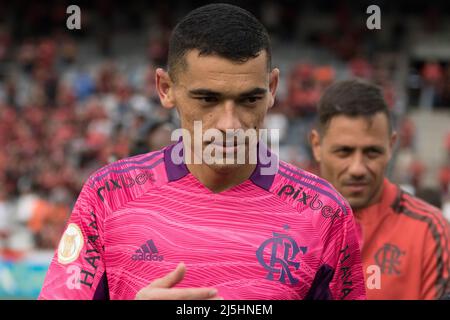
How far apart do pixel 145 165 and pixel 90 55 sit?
17.0 metres

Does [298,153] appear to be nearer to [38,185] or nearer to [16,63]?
[38,185]

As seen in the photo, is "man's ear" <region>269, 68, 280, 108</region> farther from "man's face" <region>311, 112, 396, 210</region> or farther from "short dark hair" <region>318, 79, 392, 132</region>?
"short dark hair" <region>318, 79, 392, 132</region>

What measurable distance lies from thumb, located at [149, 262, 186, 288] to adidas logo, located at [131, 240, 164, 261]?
0.23 m

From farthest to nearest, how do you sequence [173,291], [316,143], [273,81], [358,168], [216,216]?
[316,143]
[358,168]
[273,81]
[216,216]
[173,291]

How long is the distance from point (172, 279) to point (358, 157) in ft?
6.05

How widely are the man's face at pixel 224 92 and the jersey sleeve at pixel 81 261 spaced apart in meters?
0.41

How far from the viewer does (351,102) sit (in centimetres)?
415

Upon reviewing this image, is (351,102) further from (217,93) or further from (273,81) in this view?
(217,93)

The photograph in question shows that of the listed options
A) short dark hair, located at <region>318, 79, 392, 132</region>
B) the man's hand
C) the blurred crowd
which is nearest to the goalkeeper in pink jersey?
the man's hand

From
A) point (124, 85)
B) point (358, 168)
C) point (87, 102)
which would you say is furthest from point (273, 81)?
point (124, 85)

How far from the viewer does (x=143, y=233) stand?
2629 mm

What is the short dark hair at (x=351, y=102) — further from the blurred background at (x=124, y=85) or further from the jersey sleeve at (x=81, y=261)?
the blurred background at (x=124, y=85)

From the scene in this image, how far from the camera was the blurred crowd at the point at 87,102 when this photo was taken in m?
13.7

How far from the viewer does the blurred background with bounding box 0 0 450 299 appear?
13664 mm
